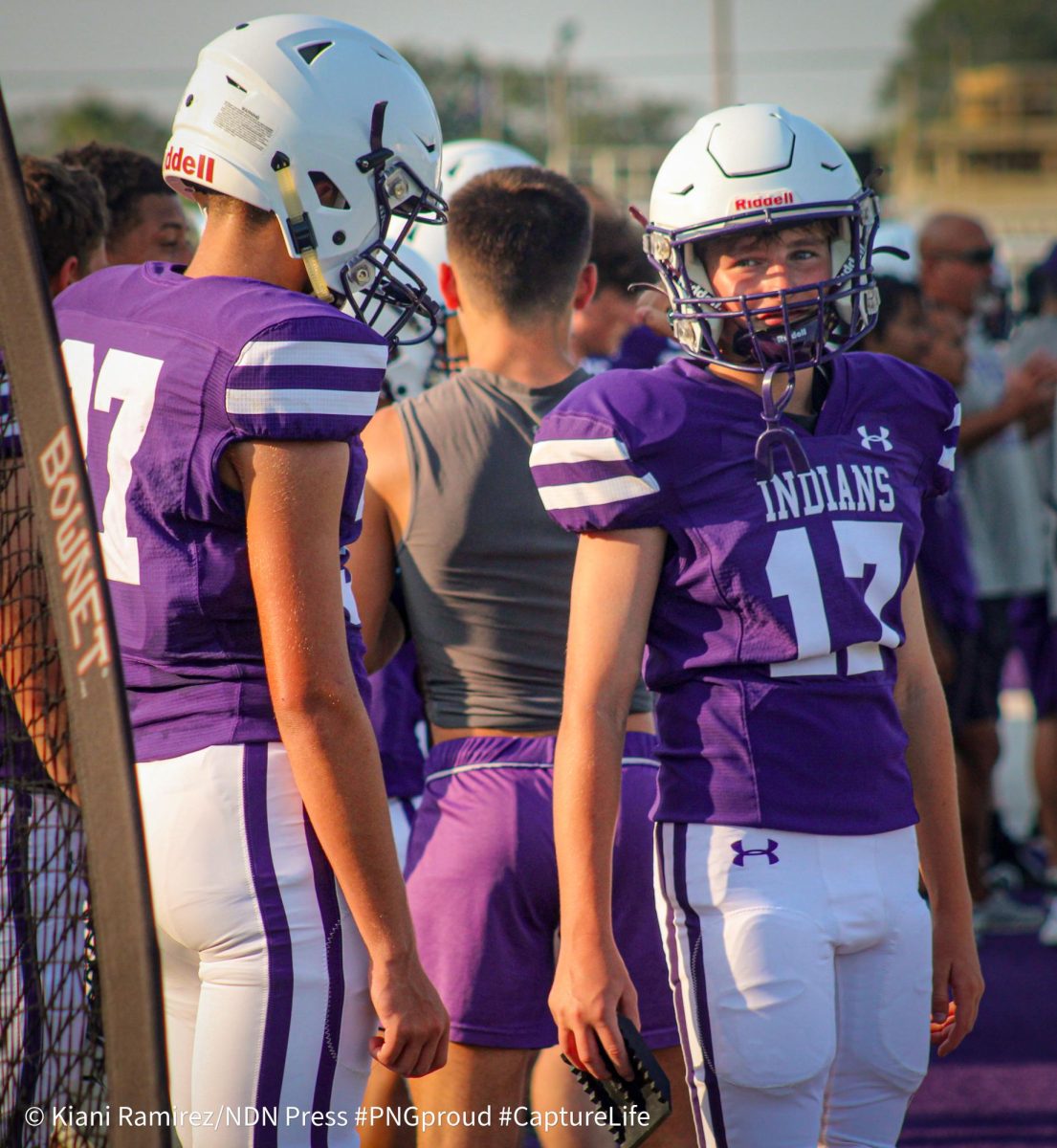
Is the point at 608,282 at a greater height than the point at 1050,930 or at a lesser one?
greater

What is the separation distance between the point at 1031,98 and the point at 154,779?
37.4m

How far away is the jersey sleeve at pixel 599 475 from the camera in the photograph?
1.89 metres

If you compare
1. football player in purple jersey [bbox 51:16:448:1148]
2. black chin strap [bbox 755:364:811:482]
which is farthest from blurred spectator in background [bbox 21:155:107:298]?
black chin strap [bbox 755:364:811:482]

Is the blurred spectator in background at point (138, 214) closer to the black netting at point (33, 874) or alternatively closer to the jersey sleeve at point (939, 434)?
the black netting at point (33, 874)

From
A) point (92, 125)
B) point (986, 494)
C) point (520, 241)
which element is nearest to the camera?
point (520, 241)

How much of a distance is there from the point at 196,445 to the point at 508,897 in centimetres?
99

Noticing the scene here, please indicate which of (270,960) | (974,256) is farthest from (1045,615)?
(270,960)

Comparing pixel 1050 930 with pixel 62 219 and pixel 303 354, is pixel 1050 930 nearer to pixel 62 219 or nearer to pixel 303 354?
pixel 62 219

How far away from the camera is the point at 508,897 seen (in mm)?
2324

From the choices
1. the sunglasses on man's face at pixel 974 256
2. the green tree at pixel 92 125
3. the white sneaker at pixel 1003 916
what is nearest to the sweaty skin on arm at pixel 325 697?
the white sneaker at pixel 1003 916

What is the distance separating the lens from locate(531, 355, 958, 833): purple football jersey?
188 cm

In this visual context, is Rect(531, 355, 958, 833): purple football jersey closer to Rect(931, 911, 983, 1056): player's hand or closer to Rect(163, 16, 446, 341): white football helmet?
Rect(931, 911, 983, 1056): player's hand


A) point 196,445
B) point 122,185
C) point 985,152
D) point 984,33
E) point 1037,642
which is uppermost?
point 984,33

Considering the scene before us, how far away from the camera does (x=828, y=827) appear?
187 centimetres
